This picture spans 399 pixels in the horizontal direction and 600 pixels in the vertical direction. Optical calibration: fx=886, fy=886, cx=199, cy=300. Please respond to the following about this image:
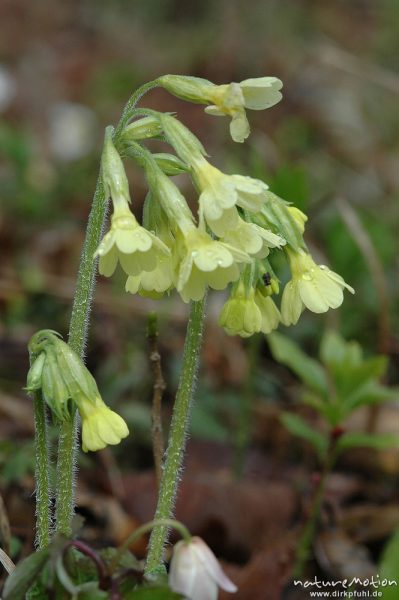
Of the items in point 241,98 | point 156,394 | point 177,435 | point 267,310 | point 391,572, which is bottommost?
point 391,572

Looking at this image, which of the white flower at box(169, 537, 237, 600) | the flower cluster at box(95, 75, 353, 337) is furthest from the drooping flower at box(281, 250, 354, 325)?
the white flower at box(169, 537, 237, 600)

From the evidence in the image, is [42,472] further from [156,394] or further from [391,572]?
[391,572]

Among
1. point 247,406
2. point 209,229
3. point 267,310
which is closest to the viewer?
point 209,229

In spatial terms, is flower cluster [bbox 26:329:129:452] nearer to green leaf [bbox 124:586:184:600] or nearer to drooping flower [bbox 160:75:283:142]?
green leaf [bbox 124:586:184:600]

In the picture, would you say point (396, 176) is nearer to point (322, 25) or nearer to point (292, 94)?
point (292, 94)

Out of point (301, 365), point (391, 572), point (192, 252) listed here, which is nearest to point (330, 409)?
point (301, 365)
